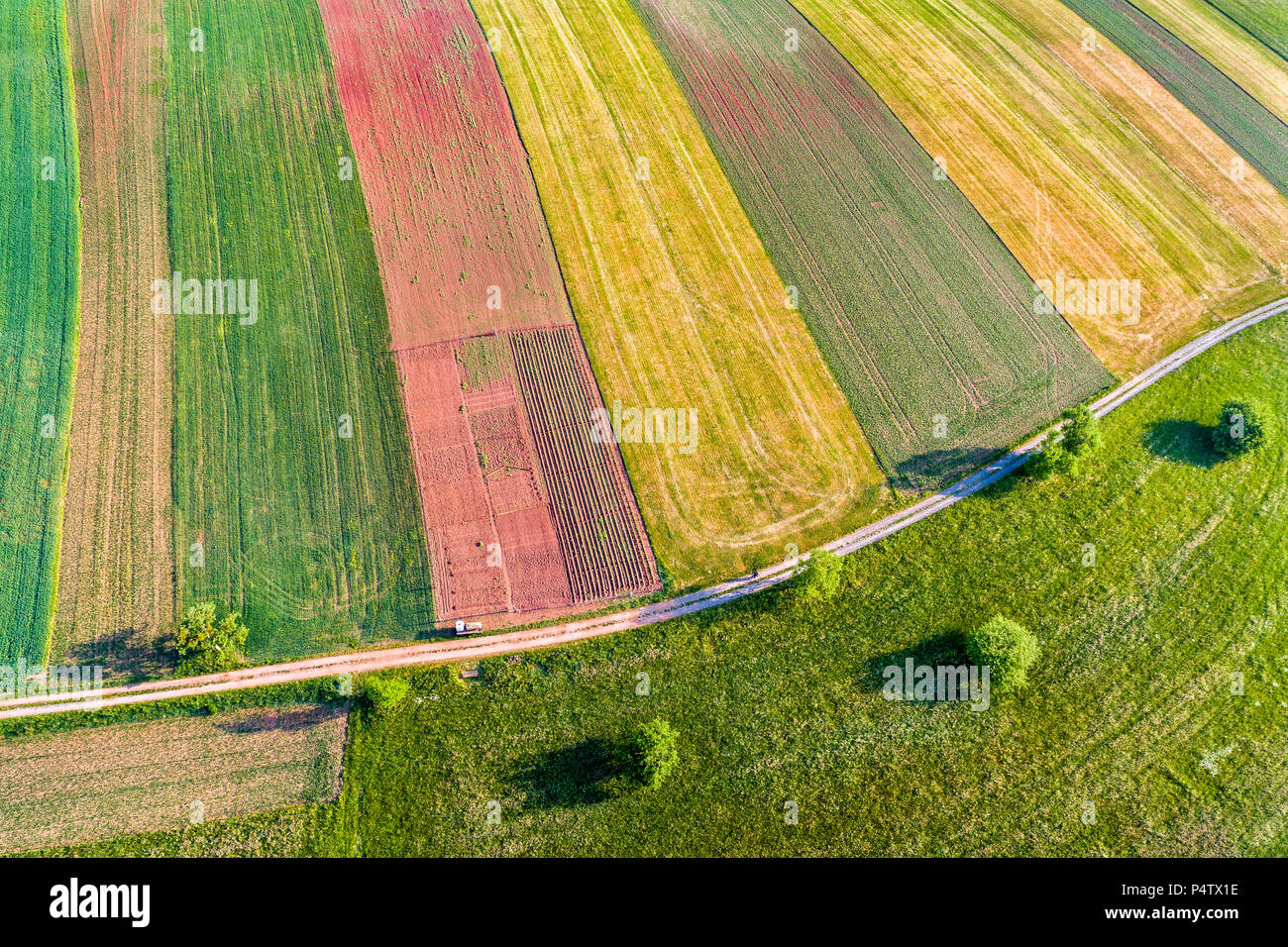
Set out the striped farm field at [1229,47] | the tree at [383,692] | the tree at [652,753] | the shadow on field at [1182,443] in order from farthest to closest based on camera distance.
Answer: the striped farm field at [1229,47]
the shadow on field at [1182,443]
the tree at [383,692]
the tree at [652,753]

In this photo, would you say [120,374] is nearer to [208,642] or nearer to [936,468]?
[208,642]

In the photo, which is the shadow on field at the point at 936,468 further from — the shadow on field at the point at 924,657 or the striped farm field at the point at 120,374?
the striped farm field at the point at 120,374

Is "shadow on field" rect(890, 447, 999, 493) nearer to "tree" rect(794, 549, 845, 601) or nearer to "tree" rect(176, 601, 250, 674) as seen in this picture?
"tree" rect(794, 549, 845, 601)

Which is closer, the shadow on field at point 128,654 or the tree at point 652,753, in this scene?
the tree at point 652,753

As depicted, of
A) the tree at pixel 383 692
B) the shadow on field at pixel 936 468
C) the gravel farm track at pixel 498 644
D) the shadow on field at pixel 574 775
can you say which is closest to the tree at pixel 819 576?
the gravel farm track at pixel 498 644

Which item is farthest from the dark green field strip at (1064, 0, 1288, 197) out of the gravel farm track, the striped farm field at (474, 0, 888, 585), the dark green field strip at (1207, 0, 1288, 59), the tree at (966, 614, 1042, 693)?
the tree at (966, 614, 1042, 693)

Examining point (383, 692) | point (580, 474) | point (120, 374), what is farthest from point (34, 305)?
point (580, 474)

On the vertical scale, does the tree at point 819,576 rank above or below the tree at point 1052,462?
below
